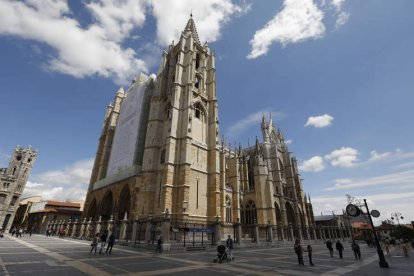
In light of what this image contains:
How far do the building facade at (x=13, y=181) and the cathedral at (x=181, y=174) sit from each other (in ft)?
105

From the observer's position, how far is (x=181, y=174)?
2675cm

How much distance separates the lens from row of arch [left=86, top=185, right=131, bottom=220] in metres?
31.5

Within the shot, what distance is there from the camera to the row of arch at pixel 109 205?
1241 inches

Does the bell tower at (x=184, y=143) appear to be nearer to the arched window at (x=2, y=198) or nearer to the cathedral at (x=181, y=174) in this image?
the cathedral at (x=181, y=174)

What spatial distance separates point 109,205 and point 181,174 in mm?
17027

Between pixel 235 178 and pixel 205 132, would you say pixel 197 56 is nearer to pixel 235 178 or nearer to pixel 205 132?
pixel 205 132

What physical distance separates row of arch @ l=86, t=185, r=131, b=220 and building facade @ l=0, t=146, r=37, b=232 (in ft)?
106

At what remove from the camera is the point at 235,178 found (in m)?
37.0

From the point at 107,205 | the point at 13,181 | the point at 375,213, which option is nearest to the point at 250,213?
the point at 107,205

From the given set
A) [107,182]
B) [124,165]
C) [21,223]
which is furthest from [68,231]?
[21,223]

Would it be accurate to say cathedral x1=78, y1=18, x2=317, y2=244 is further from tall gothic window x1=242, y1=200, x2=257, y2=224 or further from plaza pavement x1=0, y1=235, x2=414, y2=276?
plaza pavement x1=0, y1=235, x2=414, y2=276

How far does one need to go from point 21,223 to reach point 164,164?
61496mm

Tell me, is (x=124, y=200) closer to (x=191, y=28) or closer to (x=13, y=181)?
(x=191, y=28)

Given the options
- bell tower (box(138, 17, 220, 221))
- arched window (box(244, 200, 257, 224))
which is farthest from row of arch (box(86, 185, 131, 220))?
arched window (box(244, 200, 257, 224))
